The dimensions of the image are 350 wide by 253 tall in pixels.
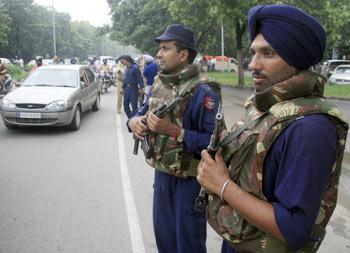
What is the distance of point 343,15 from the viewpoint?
20734 millimetres

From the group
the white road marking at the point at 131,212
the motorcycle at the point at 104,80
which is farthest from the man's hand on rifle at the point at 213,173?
the motorcycle at the point at 104,80

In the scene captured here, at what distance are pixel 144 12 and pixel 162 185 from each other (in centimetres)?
3030

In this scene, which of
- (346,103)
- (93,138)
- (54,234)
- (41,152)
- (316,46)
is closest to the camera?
(316,46)

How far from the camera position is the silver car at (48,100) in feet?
30.8

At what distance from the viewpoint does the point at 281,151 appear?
1495mm

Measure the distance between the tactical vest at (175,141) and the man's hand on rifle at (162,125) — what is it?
0.06 metres

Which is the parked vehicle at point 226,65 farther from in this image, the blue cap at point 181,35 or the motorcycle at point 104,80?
the blue cap at point 181,35

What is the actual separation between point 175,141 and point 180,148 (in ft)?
0.21

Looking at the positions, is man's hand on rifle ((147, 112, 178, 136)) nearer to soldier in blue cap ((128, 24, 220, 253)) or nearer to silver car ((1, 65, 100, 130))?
soldier in blue cap ((128, 24, 220, 253))

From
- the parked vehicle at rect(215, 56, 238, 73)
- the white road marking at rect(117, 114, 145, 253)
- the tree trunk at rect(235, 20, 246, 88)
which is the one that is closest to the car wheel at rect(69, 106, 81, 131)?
the white road marking at rect(117, 114, 145, 253)

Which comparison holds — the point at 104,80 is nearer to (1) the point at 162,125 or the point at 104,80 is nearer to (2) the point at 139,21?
(2) the point at 139,21

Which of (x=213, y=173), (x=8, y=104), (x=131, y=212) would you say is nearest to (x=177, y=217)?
(x=213, y=173)

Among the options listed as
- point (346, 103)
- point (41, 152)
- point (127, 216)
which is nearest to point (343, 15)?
point (346, 103)

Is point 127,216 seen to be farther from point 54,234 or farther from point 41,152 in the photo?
point 41,152
